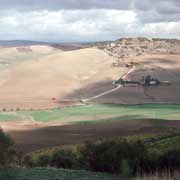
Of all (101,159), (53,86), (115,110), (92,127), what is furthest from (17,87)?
(101,159)

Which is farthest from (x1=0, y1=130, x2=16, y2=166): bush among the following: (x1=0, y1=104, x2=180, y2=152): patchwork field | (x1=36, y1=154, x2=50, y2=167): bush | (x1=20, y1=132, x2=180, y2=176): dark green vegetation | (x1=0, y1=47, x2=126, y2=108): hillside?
(x1=0, y1=47, x2=126, y2=108): hillside

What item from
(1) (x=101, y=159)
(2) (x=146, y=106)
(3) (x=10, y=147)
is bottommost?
(2) (x=146, y=106)

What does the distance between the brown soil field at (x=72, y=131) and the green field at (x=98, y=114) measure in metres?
7.72

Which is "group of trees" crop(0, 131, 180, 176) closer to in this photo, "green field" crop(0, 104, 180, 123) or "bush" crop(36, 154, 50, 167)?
"bush" crop(36, 154, 50, 167)

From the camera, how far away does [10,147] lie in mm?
18375

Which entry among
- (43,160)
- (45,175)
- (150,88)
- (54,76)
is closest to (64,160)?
(43,160)

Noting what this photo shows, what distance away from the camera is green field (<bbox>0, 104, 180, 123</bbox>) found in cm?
8338

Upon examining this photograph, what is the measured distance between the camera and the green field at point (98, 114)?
83375 millimetres

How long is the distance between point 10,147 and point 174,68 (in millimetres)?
122749

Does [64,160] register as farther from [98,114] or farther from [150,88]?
[150,88]

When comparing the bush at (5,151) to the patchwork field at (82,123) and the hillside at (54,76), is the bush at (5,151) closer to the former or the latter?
the patchwork field at (82,123)

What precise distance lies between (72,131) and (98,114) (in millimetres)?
22471

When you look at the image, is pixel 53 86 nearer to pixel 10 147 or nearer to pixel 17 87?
pixel 17 87

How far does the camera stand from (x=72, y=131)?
6594 centimetres
